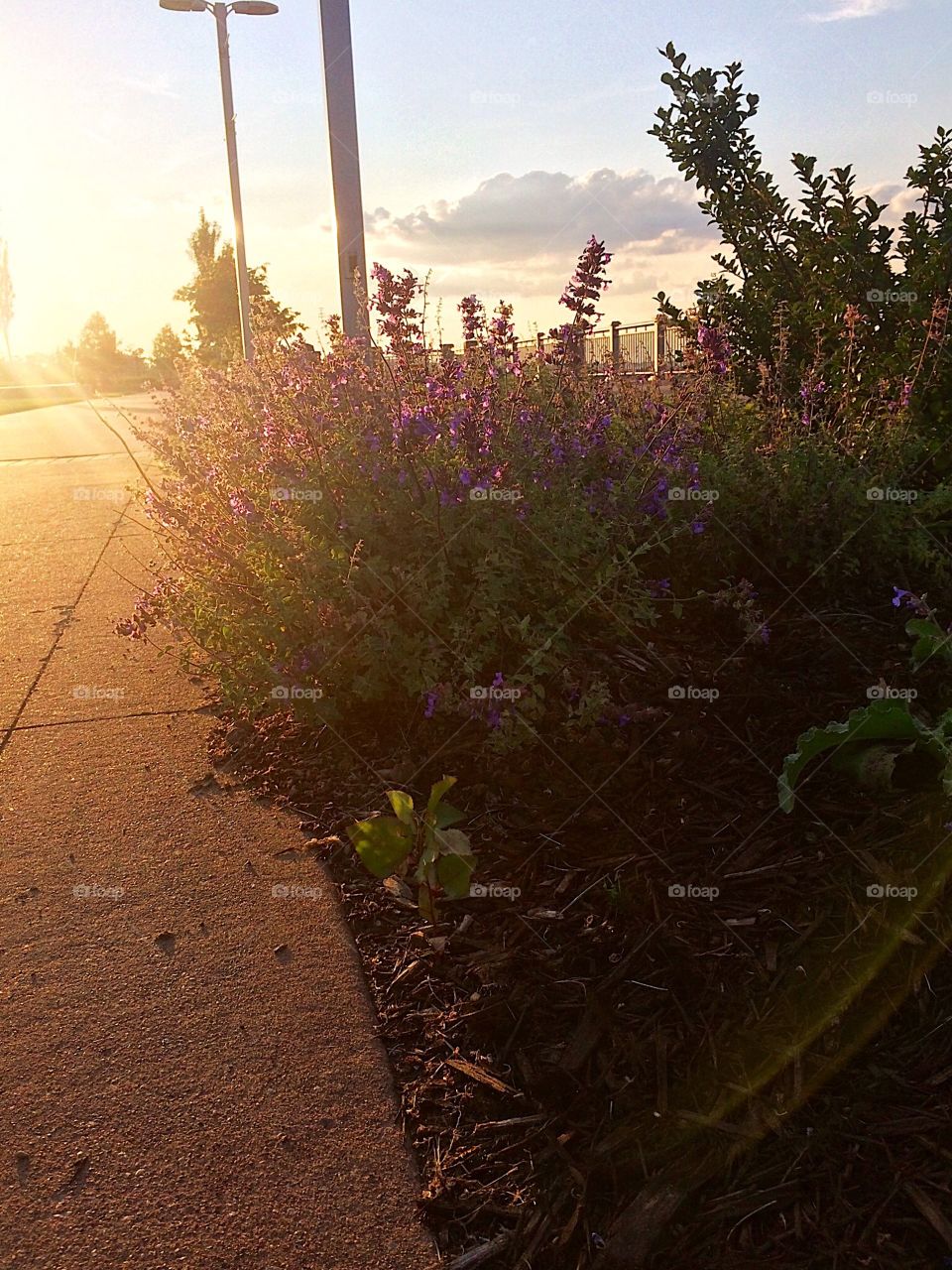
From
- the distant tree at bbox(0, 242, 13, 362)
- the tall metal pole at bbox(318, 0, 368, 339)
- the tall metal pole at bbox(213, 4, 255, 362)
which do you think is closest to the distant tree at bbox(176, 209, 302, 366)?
the tall metal pole at bbox(213, 4, 255, 362)

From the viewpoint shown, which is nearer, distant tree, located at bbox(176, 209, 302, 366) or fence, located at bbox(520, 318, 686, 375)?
fence, located at bbox(520, 318, 686, 375)

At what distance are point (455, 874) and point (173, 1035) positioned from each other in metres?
0.80

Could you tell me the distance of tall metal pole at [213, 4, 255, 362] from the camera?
60.8 feet

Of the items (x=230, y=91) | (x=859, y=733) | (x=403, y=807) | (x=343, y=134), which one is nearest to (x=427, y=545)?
(x=403, y=807)

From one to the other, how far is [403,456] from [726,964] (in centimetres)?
237

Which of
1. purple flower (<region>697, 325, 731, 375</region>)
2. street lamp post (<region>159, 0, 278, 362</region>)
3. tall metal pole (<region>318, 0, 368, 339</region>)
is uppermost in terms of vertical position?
street lamp post (<region>159, 0, 278, 362</region>)

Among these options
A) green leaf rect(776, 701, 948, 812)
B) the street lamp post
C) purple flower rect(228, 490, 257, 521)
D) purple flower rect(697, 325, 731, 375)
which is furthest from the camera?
the street lamp post

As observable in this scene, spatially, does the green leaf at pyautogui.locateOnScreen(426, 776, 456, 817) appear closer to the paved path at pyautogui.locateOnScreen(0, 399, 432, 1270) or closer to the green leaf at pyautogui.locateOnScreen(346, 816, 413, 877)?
the green leaf at pyautogui.locateOnScreen(346, 816, 413, 877)

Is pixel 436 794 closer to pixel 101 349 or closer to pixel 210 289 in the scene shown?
pixel 210 289

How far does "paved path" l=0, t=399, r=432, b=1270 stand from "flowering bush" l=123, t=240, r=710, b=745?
615mm

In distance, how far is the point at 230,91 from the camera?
1955cm

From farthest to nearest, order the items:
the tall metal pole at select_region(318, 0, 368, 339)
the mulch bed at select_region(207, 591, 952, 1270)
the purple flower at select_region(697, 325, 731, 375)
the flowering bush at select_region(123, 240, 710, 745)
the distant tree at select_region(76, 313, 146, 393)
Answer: the distant tree at select_region(76, 313, 146, 393)
the tall metal pole at select_region(318, 0, 368, 339)
the purple flower at select_region(697, 325, 731, 375)
the flowering bush at select_region(123, 240, 710, 745)
the mulch bed at select_region(207, 591, 952, 1270)

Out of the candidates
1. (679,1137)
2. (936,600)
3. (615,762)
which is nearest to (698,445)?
(936,600)

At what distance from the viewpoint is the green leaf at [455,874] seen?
8.82 ft
